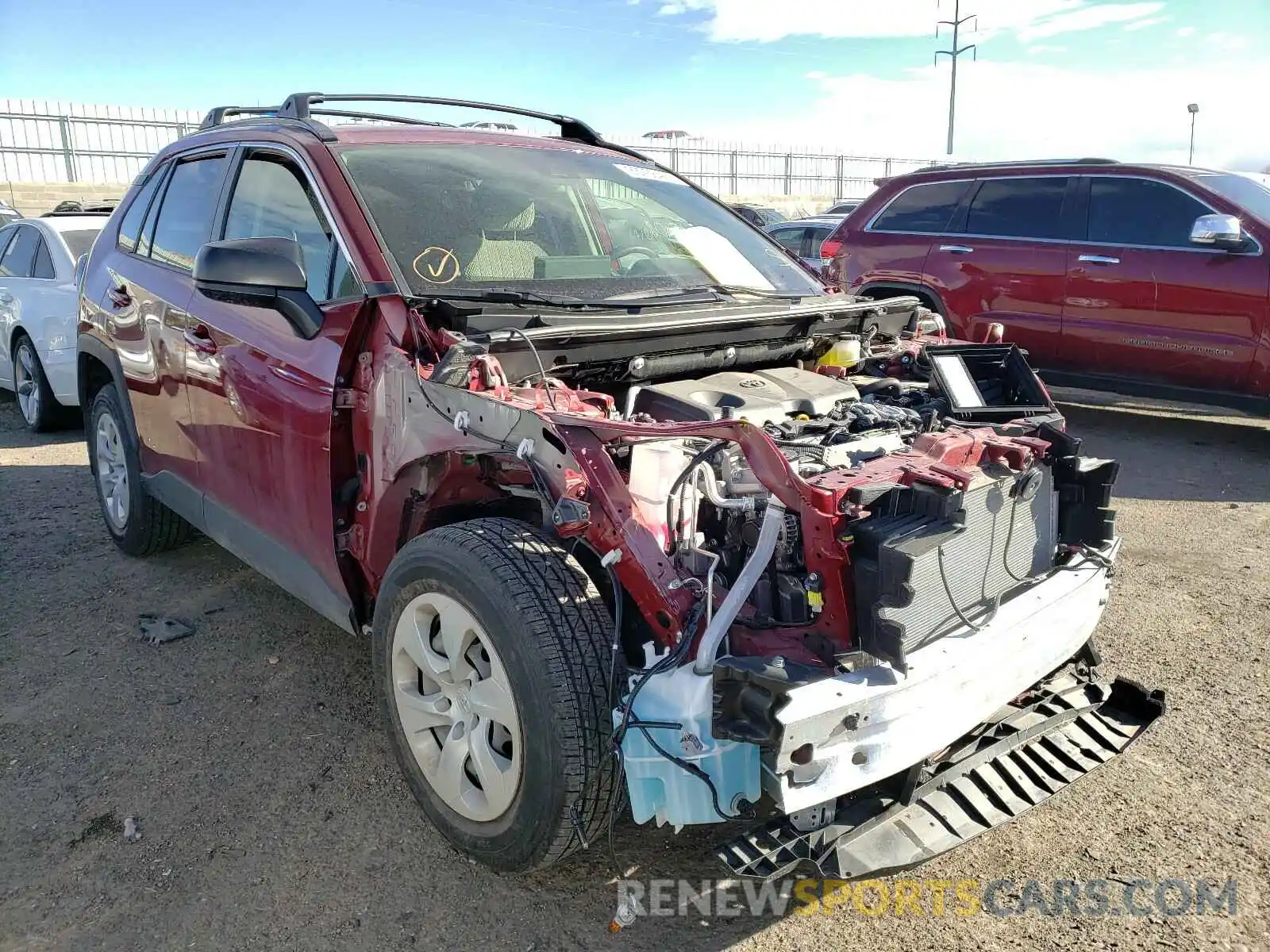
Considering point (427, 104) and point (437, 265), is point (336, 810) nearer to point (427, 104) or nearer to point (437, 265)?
point (437, 265)

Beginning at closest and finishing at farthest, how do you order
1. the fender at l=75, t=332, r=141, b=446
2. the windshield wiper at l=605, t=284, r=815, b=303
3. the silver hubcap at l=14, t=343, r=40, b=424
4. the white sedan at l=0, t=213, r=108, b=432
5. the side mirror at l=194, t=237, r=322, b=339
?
1. the side mirror at l=194, t=237, r=322, b=339
2. the windshield wiper at l=605, t=284, r=815, b=303
3. the fender at l=75, t=332, r=141, b=446
4. the white sedan at l=0, t=213, r=108, b=432
5. the silver hubcap at l=14, t=343, r=40, b=424

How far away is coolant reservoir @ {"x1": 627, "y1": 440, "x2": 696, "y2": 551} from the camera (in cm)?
237

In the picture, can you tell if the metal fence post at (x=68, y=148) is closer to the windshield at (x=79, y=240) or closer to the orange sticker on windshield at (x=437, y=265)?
the windshield at (x=79, y=240)

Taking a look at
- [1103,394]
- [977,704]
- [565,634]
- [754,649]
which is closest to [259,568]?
[565,634]

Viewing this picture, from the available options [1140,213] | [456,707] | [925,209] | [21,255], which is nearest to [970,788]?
[456,707]

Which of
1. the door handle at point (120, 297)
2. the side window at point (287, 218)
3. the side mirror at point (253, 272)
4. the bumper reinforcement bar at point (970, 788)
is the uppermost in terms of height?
the side window at point (287, 218)

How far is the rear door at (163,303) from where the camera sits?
3834 millimetres

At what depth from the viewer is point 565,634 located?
222 centimetres

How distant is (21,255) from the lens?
25.4 ft

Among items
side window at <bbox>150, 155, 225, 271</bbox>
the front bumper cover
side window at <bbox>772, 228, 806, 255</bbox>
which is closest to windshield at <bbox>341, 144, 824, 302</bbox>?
side window at <bbox>150, 155, 225, 271</bbox>

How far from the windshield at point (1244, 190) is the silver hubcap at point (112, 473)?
7.17m

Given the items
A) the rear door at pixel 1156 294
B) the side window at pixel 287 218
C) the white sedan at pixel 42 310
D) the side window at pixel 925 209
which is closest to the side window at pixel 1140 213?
the rear door at pixel 1156 294

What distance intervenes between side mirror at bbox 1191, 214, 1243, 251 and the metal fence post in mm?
23686

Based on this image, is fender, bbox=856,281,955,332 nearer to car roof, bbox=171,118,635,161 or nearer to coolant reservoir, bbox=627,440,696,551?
car roof, bbox=171,118,635,161
